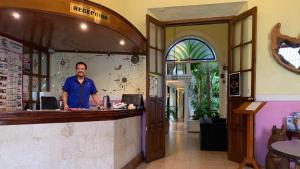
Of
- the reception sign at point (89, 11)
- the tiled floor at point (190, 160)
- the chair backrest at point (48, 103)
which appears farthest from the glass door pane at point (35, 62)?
the tiled floor at point (190, 160)

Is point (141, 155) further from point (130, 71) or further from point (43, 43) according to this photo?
point (43, 43)

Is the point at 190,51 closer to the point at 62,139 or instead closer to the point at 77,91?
the point at 77,91

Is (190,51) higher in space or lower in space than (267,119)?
higher

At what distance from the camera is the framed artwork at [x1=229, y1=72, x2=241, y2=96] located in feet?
17.3

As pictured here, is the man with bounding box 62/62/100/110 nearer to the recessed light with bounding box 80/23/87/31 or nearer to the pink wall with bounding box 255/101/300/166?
the recessed light with bounding box 80/23/87/31

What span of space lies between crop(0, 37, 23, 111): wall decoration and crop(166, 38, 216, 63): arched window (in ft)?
19.8

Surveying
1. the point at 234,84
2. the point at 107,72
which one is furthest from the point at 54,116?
the point at 234,84

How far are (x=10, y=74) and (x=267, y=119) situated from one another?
461 cm

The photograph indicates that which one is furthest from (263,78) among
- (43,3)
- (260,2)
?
(43,3)

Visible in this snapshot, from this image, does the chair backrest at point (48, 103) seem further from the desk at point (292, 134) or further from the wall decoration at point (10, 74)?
the desk at point (292, 134)

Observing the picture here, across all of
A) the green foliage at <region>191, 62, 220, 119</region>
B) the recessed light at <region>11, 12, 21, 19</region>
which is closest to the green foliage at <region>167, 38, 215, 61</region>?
the green foliage at <region>191, 62, 220, 119</region>

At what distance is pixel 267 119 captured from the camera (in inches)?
198

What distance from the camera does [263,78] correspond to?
5090 mm

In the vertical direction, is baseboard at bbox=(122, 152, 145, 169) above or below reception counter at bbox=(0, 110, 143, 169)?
below
